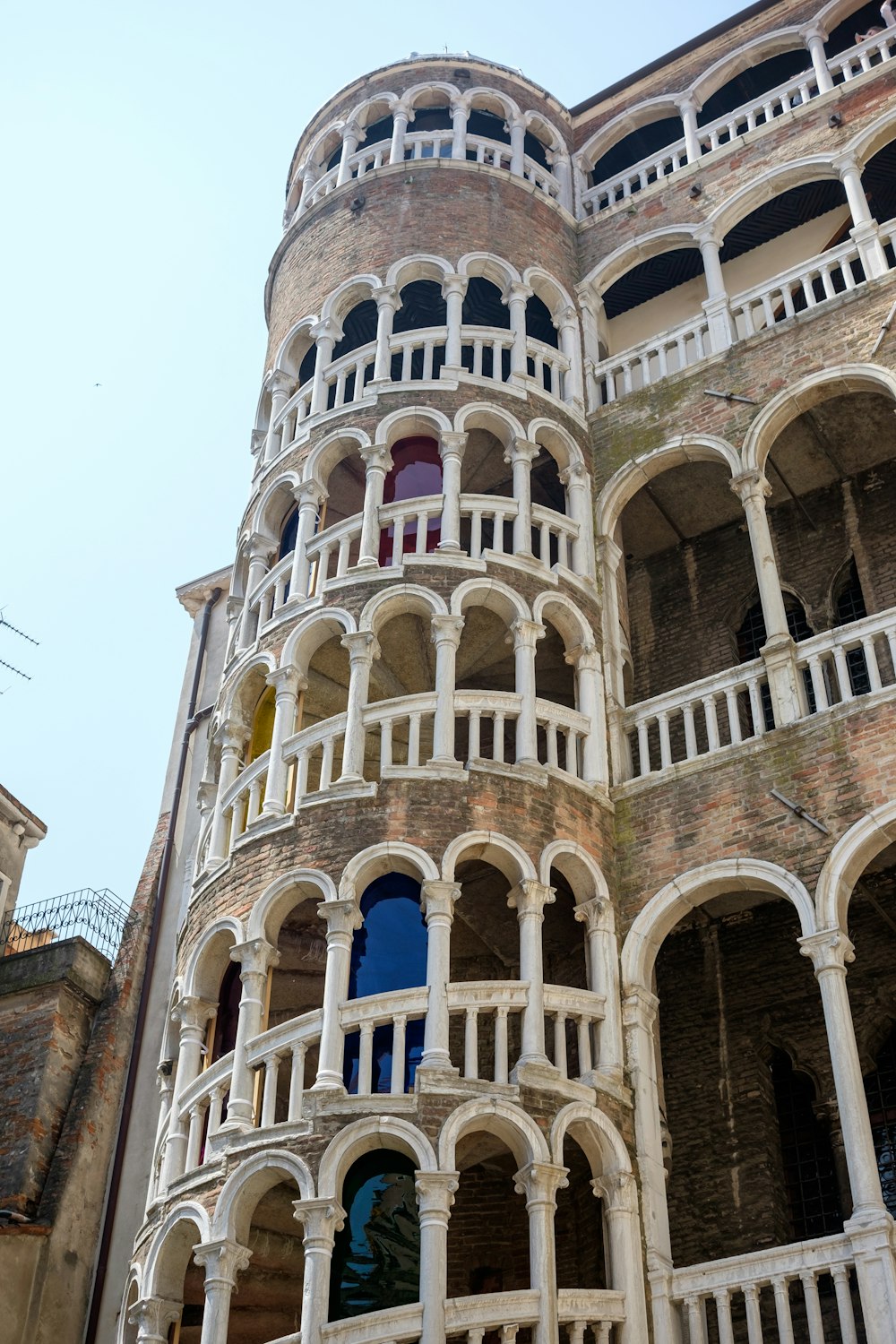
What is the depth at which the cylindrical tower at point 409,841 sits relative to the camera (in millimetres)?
12500

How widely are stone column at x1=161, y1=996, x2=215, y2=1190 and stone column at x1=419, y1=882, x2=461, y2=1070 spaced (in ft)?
8.99

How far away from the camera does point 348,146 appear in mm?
22344

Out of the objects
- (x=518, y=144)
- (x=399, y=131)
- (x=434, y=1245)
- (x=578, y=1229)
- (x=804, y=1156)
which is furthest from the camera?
(x=518, y=144)

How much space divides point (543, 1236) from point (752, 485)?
839cm

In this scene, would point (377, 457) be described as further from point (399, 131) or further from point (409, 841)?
point (399, 131)

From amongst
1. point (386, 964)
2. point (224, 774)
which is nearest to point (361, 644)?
point (224, 774)

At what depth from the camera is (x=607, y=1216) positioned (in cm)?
1265

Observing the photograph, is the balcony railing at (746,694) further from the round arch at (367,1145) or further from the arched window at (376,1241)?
the arched window at (376,1241)

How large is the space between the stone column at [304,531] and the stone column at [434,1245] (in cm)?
691

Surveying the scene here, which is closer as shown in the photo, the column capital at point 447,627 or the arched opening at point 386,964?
the arched opening at point 386,964

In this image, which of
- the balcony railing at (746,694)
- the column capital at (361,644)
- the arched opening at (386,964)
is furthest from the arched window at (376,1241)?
the column capital at (361,644)

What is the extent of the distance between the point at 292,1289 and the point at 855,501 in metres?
10.8

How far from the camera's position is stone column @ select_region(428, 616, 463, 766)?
48.4 ft

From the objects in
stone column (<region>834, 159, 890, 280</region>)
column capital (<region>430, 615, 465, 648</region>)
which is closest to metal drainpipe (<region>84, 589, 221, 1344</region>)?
column capital (<region>430, 615, 465, 648</region>)
